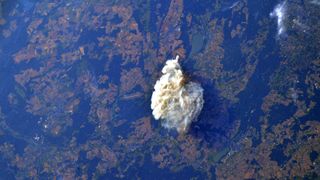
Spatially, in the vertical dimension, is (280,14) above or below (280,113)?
above

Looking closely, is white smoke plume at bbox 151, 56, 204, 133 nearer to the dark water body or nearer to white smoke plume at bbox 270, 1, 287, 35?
the dark water body

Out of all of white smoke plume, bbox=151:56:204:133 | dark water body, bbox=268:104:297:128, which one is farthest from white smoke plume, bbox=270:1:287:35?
white smoke plume, bbox=151:56:204:133

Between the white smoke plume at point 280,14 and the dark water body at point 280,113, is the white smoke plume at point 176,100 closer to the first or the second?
the dark water body at point 280,113

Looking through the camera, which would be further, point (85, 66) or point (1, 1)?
point (1, 1)

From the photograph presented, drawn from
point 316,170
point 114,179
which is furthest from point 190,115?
point 316,170

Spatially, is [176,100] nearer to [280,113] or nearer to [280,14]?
[280,113]

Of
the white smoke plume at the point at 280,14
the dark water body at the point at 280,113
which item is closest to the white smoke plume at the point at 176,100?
the dark water body at the point at 280,113

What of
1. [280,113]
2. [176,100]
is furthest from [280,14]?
[176,100]

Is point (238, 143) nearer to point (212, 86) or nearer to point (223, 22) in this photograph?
point (212, 86)
